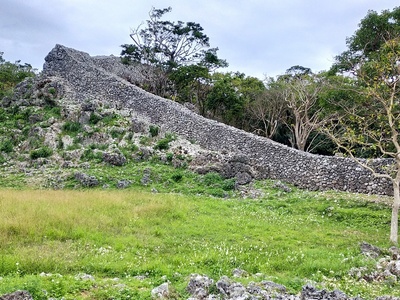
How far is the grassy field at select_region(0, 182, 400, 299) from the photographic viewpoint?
9041 mm

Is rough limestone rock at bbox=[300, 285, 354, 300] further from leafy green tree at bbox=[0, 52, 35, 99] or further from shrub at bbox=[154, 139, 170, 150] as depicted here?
leafy green tree at bbox=[0, 52, 35, 99]

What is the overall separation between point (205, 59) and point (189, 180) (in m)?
22.9

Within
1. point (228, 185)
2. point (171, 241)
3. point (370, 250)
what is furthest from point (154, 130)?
point (370, 250)

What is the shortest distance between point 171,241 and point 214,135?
16.7m

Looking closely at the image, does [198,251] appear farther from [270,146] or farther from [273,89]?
[273,89]

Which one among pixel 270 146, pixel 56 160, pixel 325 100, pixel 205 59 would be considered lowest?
pixel 56 160

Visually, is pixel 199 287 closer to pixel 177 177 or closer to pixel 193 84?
pixel 177 177

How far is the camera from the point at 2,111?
35469 millimetres

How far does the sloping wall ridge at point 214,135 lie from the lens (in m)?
22.4

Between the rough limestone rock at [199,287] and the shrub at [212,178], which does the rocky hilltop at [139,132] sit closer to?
the shrub at [212,178]

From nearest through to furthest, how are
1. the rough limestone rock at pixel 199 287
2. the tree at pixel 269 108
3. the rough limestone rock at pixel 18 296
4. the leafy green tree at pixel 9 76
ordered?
1. the rough limestone rock at pixel 18 296
2. the rough limestone rock at pixel 199 287
3. the tree at pixel 269 108
4. the leafy green tree at pixel 9 76

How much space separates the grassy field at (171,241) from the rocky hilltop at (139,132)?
4085 millimetres

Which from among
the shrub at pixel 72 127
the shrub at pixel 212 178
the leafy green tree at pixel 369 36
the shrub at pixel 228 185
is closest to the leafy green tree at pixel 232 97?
the leafy green tree at pixel 369 36

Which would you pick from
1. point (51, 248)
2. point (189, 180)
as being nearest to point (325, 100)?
point (189, 180)
